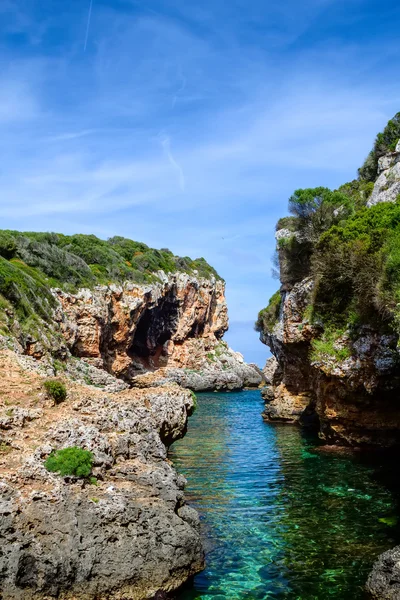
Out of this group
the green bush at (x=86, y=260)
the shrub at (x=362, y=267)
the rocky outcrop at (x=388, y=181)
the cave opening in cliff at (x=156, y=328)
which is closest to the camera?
the shrub at (x=362, y=267)

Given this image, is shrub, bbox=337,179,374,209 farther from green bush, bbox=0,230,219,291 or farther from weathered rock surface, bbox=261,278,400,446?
green bush, bbox=0,230,219,291

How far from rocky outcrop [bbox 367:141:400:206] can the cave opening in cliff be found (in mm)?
50708

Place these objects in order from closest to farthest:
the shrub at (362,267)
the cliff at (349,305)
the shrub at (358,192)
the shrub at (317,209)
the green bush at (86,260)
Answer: the shrub at (362,267), the cliff at (349,305), the shrub at (317,209), the shrub at (358,192), the green bush at (86,260)

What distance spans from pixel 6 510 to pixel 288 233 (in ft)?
102

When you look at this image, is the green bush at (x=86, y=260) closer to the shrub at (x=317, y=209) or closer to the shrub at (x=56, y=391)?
the shrub at (x=317, y=209)

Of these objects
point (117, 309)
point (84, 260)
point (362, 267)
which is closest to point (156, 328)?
point (117, 309)

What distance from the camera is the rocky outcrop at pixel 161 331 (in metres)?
54.7

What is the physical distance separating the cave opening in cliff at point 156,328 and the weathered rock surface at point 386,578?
69.7 m

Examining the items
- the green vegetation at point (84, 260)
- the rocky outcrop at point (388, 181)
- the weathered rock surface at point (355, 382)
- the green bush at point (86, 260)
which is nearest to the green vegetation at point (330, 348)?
the weathered rock surface at point (355, 382)

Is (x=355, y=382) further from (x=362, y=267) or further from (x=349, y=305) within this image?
(x=362, y=267)

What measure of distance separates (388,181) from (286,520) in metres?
22.1

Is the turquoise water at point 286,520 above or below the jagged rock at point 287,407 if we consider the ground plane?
below

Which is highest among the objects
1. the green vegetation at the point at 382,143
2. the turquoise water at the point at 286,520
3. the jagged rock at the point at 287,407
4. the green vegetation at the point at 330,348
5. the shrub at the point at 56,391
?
the green vegetation at the point at 382,143

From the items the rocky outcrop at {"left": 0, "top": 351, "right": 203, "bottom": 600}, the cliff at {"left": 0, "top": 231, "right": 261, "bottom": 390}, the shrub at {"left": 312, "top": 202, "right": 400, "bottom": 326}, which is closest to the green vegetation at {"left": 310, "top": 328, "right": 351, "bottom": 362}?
the shrub at {"left": 312, "top": 202, "right": 400, "bottom": 326}
